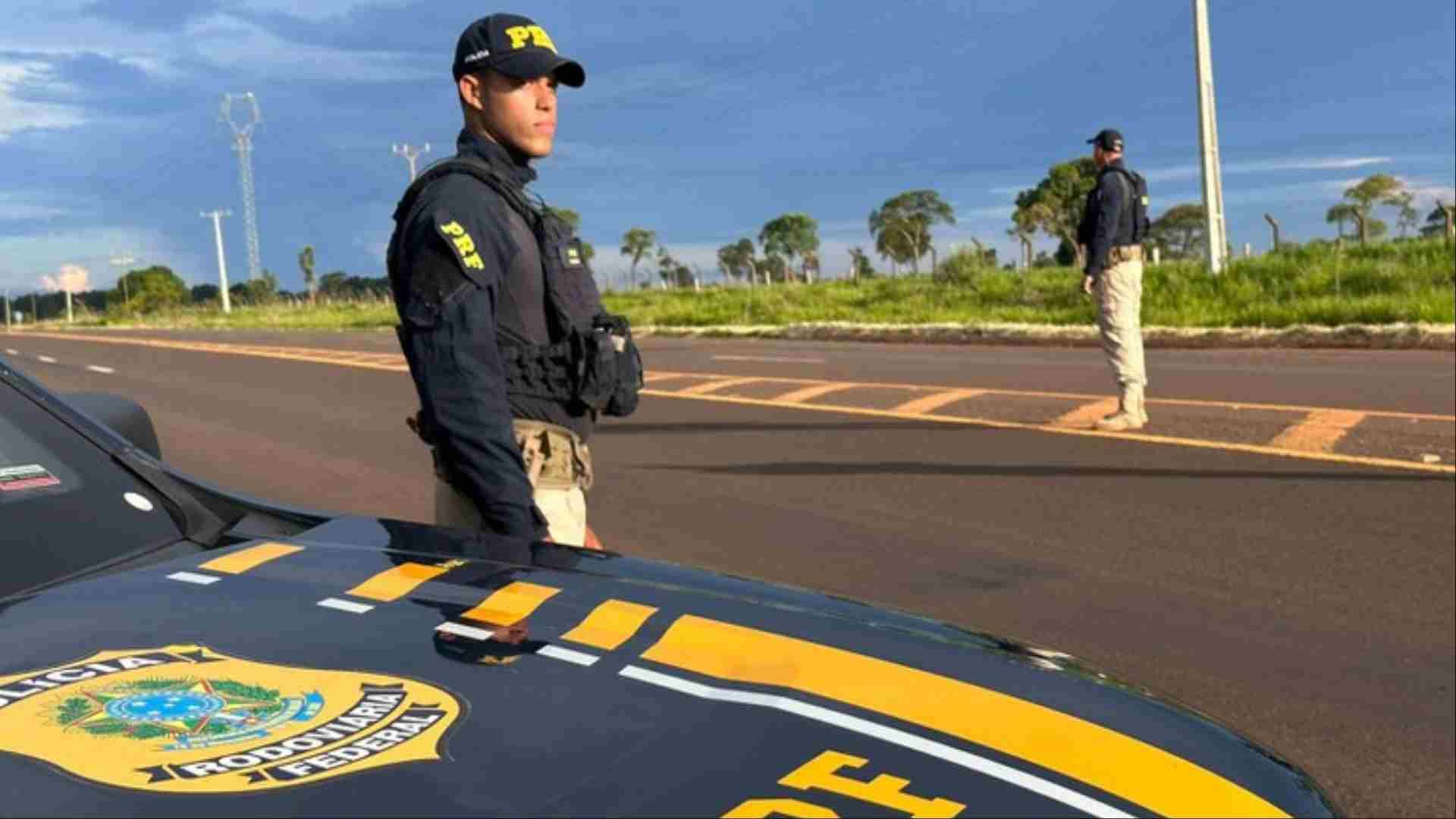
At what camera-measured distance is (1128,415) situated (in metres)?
8.96

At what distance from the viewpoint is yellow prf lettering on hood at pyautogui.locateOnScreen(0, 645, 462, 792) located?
3.86ft

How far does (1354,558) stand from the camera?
5.48m

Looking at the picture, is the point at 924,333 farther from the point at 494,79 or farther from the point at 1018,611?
the point at 494,79

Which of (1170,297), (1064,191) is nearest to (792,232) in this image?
(1064,191)

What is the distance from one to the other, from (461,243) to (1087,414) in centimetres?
780

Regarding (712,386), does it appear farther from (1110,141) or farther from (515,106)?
(515,106)

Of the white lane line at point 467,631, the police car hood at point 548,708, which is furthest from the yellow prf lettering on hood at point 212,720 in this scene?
the white lane line at point 467,631

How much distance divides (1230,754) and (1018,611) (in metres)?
3.53

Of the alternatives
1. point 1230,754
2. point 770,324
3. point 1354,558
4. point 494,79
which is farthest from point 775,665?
→ point 770,324

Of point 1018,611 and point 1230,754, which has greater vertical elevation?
point 1230,754

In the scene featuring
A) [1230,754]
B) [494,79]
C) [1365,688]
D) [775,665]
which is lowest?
[1365,688]

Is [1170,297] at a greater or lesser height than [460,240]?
lesser

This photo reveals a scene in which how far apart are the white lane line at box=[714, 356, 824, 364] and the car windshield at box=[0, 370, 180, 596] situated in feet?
45.9

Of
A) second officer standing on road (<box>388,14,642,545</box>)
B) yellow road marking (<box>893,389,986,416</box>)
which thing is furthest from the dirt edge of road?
second officer standing on road (<box>388,14,642,545</box>)
